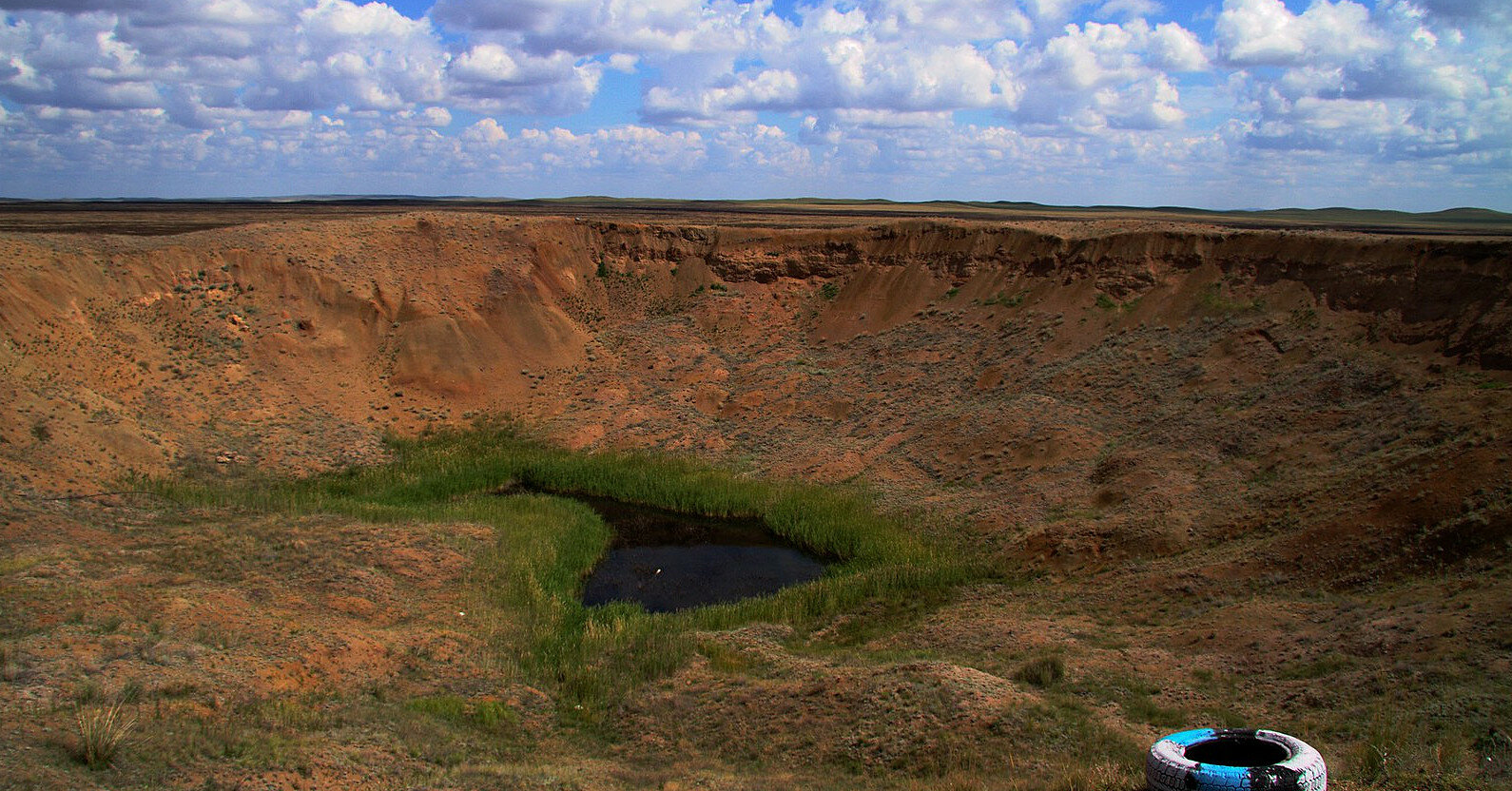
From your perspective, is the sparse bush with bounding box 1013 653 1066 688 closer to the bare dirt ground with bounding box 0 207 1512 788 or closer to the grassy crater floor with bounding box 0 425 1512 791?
the grassy crater floor with bounding box 0 425 1512 791

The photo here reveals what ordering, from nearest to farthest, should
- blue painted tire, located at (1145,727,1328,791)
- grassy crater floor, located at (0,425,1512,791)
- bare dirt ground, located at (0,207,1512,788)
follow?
blue painted tire, located at (1145,727,1328,791)
grassy crater floor, located at (0,425,1512,791)
bare dirt ground, located at (0,207,1512,788)

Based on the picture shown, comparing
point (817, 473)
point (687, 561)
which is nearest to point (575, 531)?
point (687, 561)

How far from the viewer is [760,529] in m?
28.2

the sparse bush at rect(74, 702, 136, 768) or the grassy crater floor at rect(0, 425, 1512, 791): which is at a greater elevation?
the sparse bush at rect(74, 702, 136, 768)

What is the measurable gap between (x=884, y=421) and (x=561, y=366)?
14.1 meters

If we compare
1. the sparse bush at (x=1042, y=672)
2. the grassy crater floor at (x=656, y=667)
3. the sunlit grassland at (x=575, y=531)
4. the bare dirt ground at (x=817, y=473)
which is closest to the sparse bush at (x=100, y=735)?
the grassy crater floor at (x=656, y=667)

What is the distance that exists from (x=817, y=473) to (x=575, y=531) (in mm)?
8005

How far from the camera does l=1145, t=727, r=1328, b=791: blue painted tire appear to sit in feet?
32.2

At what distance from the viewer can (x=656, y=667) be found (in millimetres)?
17391

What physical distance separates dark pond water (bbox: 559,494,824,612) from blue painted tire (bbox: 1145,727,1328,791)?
13.0 m

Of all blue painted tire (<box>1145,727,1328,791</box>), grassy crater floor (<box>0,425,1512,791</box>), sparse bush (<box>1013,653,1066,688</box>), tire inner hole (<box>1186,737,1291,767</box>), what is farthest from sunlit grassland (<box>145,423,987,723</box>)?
A: tire inner hole (<box>1186,737,1291,767</box>)

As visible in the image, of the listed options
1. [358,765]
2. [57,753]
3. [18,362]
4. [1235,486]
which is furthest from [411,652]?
[18,362]

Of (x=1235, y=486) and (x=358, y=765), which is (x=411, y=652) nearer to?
(x=358, y=765)

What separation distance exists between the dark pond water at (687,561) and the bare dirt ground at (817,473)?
3.52m
